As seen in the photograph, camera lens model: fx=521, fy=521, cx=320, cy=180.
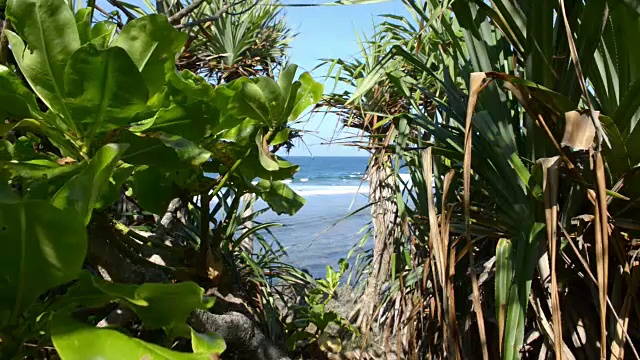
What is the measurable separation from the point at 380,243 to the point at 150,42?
91.9 inches

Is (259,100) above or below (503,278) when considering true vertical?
above

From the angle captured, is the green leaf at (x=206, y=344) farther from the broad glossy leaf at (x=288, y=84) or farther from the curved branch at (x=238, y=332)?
the broad glossy leaf at (x=288, y=84)

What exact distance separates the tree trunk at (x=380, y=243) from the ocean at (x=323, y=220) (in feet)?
0.42

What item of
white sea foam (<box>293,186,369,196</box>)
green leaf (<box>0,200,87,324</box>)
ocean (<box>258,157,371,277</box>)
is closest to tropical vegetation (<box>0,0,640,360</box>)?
green leaf (<box>0,200,87,324</box>)

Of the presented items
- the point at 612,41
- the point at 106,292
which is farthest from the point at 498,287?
the point at 106,292

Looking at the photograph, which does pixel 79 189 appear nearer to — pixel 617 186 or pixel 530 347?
pixel 617 186

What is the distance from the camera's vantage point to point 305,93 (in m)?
0.64

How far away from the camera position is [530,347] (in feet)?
3.76

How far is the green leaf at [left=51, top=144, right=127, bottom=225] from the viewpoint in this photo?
0.40 m

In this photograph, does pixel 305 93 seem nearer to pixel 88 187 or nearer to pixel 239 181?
Result: pixel 239 181

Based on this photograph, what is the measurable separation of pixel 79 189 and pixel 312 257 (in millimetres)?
7674

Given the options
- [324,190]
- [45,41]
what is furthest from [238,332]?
[324,190]

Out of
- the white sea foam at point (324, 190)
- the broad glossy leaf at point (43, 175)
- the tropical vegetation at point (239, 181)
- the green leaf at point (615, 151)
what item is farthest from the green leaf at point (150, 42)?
the white sea foam at point (324, 190)

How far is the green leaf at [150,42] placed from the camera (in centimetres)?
48
